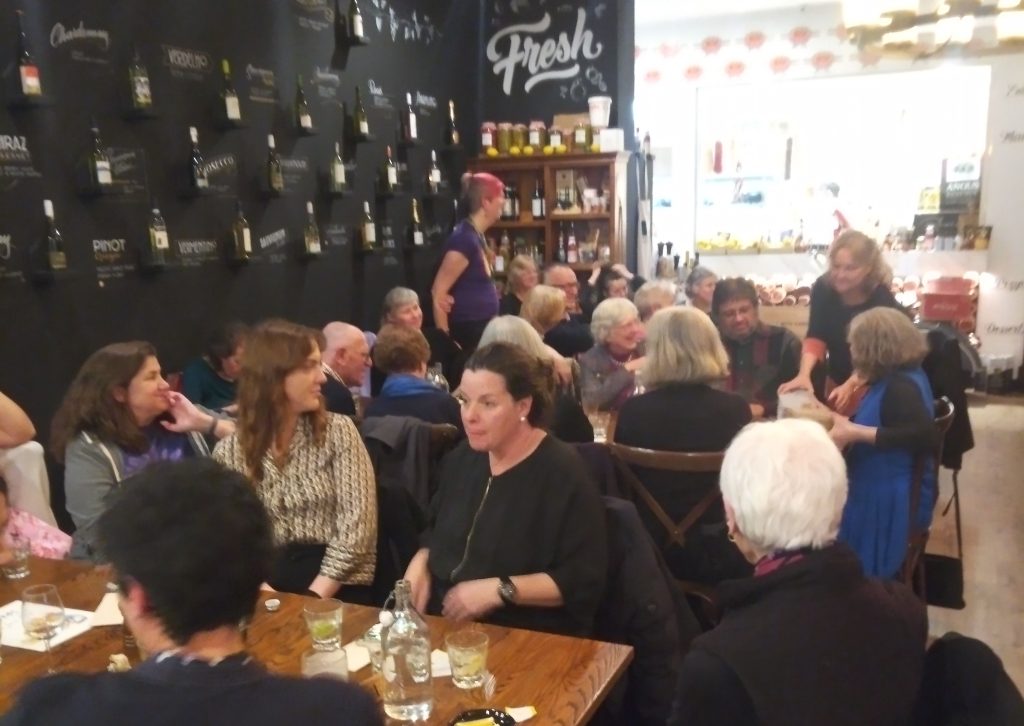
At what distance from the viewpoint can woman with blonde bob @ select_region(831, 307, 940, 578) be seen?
3021mm

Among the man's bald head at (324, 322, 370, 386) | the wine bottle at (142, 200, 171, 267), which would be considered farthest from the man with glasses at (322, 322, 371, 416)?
the wine bottle at (142, 200, 171, 267)

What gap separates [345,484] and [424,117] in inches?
162

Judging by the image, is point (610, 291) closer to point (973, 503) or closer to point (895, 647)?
point (973, 503)

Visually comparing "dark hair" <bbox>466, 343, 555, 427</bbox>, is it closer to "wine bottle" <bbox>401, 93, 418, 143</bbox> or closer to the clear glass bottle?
the clear glass bottle

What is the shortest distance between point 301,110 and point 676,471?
3009 millimetres

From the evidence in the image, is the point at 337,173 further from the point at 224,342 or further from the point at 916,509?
the point at 916,509

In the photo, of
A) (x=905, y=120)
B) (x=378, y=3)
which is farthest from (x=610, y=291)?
(x=905, y=120)

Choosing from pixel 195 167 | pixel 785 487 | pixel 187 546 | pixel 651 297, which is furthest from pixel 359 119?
pixel 187 546

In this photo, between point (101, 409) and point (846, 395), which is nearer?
point (101, 409)

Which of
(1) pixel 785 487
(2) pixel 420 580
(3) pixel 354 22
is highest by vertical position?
(3) pixel 354 22

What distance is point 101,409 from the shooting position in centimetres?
270

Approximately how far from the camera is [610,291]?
5969mm

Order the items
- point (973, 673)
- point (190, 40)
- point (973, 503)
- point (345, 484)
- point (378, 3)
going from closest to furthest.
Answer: point (973, 673) < point (345, 484) < point (190, 40) < point (973, 503) < point (378, 3)

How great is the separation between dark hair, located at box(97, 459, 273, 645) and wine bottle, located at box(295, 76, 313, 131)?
3.82m
